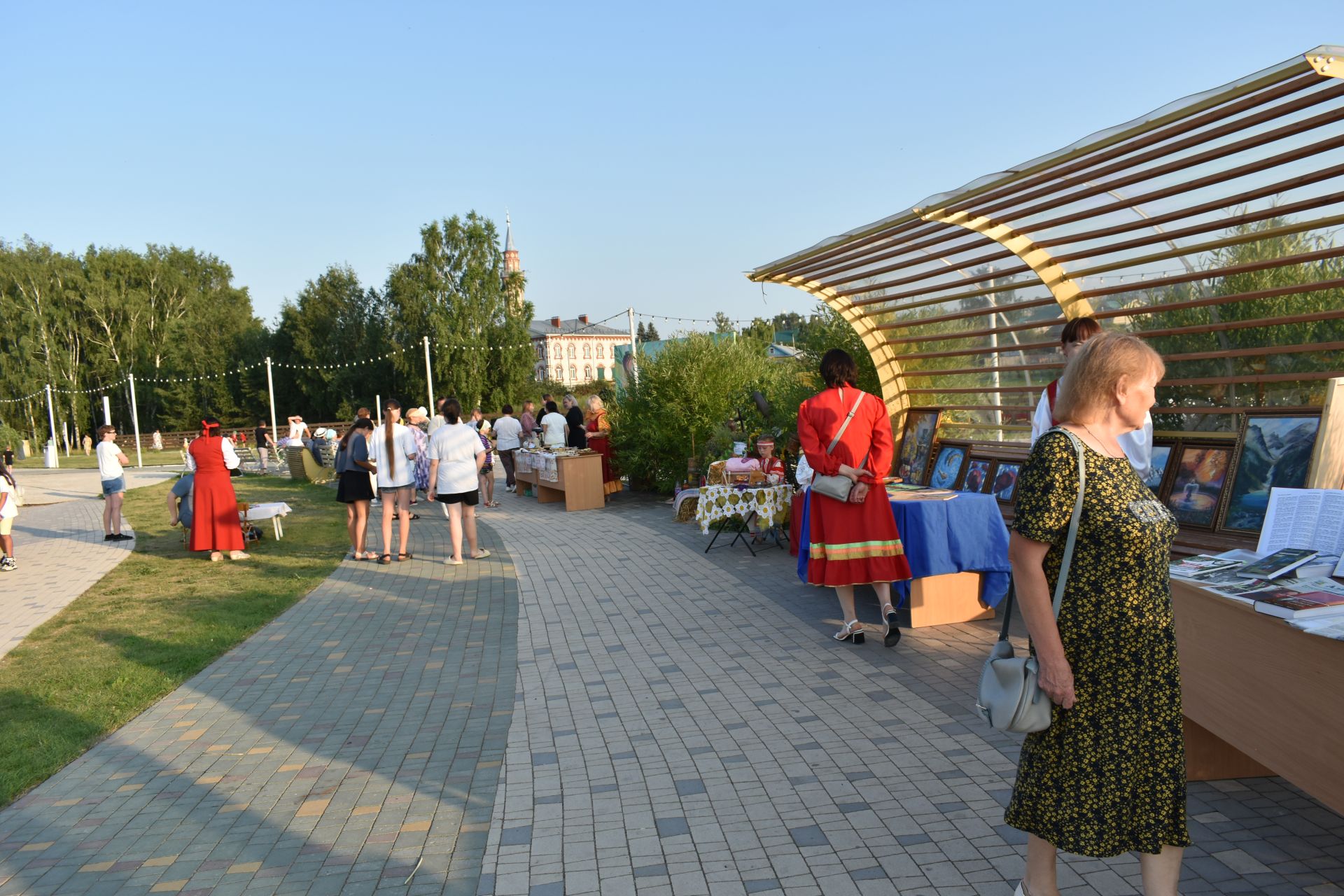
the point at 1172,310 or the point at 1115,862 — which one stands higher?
the point at 1172,310

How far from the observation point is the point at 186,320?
61.4 m

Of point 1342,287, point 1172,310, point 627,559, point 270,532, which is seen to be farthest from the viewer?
point 270,532

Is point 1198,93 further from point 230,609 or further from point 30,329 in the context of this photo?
point 30,329

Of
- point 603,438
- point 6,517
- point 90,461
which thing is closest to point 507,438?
point 603,438

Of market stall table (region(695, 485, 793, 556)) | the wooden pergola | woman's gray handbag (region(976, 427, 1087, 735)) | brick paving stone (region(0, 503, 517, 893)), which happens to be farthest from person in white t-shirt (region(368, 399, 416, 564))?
woman's gray handbag (region(976, 427, 1087, 735))

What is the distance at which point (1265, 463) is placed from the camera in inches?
237

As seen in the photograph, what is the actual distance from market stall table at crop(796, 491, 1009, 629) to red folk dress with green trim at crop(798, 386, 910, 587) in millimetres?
222

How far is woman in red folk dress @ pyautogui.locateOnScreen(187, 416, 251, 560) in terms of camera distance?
1203cm

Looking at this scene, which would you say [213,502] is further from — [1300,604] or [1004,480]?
[1300,604]

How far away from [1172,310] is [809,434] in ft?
9.66

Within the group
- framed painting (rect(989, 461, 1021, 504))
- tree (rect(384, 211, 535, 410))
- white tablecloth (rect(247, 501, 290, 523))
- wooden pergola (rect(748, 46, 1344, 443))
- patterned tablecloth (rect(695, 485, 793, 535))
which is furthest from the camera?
tree (rect(384, 211, 535, 410))

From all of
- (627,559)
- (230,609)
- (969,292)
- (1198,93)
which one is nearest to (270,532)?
(230,609)

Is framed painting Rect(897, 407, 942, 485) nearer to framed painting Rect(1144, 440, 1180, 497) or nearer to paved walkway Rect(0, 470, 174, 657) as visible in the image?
framed painting Rect(1144, 440, 1180, 497)

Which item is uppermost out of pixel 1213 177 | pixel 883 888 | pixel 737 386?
pixel 1213 177
